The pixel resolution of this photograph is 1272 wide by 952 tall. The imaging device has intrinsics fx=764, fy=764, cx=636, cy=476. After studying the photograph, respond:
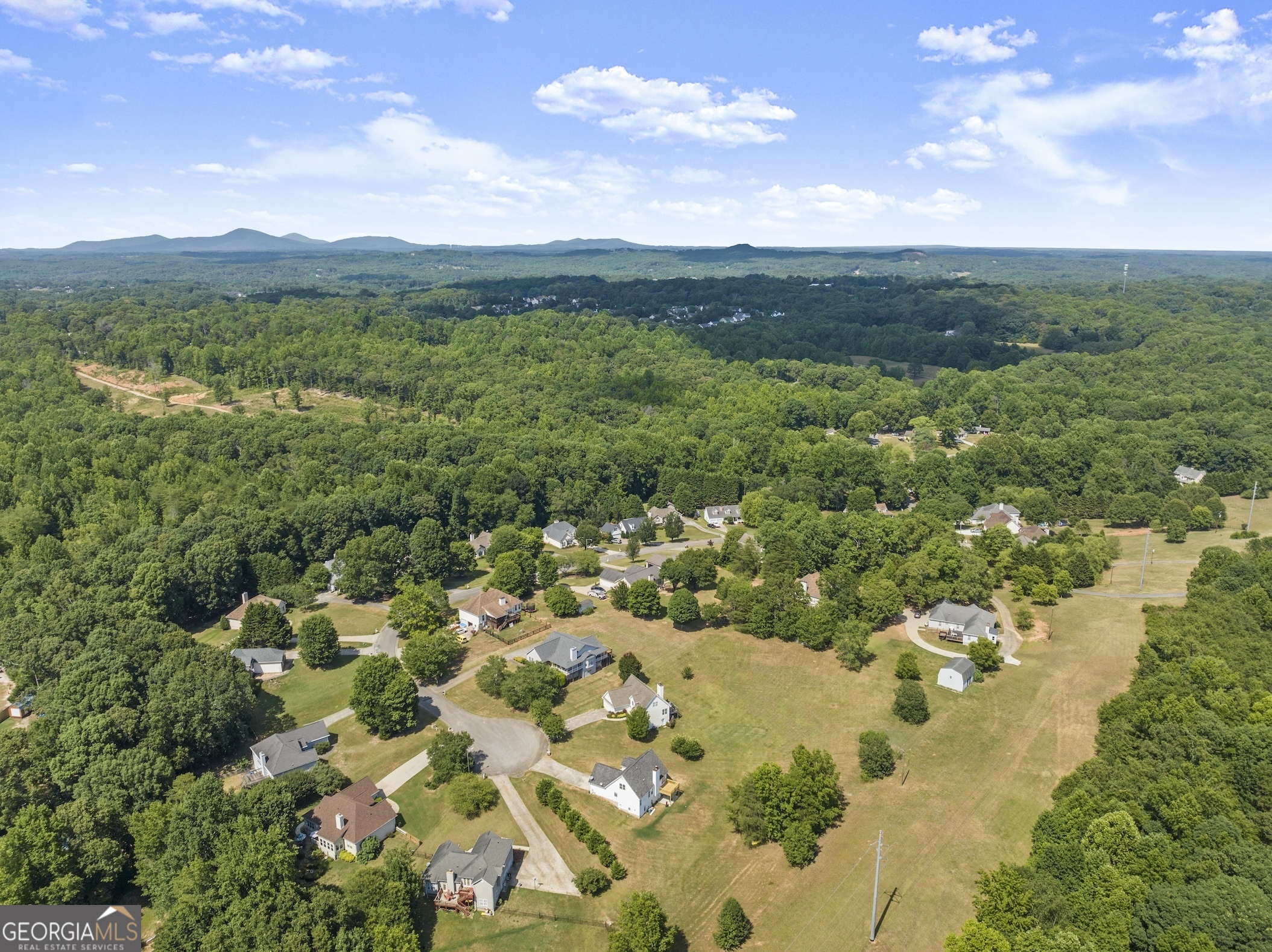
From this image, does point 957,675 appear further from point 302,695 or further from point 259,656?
point 259,656

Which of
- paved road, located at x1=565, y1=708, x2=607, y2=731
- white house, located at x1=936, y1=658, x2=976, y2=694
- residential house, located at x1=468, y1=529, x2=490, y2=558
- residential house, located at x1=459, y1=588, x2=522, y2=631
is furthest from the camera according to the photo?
residential house, located at x1=468, y1=529, x2=490, y2=558

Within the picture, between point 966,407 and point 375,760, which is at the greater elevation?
point 966,407

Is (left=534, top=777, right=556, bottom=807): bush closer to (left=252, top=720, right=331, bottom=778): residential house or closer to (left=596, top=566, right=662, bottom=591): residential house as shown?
(left=252, top=720, right=331, bottom=778): residential house

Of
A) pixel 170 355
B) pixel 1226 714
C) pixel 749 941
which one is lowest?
pixel 749 941

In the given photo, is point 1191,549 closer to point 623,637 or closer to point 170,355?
point 623,637

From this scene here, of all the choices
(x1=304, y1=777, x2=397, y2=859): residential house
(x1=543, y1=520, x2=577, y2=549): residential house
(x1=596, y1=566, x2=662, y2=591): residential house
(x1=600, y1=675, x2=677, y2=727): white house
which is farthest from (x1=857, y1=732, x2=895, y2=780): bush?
(x1=543, y1=520, x2=577, y2=549): residential house

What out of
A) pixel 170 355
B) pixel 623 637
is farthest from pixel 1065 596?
pixel 170 355

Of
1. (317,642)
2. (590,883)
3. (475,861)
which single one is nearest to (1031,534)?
(590,883)
